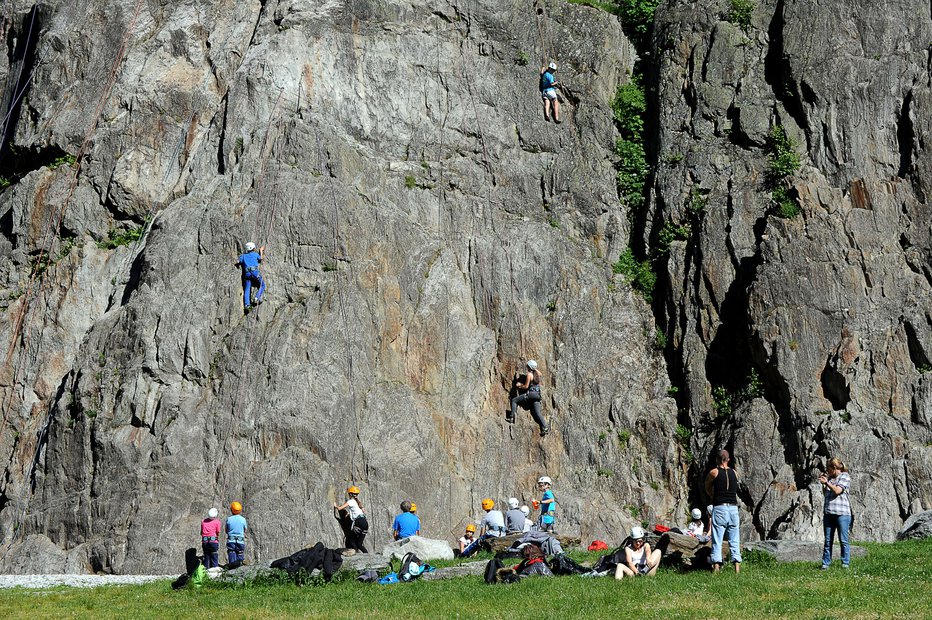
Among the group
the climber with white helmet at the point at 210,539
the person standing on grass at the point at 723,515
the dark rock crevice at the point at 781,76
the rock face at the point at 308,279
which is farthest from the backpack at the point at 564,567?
the dark rock crevice at the point at 781,76

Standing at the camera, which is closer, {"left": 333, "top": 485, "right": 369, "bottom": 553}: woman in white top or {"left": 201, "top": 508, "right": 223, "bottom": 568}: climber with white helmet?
{"left": 201, "top": 508, "right": 223, "bottom": 568}: climber with white helmet

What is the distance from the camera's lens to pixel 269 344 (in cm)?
2864

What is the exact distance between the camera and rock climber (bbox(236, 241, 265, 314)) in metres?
29.1

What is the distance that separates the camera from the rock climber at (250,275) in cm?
2911

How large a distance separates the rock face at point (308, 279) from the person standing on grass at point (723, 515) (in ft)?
33.3

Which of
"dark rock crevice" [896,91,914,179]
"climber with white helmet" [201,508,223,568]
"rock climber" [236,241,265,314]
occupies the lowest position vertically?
"climber with white helmet" [201,508,223,568]

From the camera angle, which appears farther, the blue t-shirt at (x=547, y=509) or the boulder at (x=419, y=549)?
the blue t-shirt at (x=547, y=509)

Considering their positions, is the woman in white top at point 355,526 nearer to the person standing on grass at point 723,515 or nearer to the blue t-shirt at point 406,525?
the blue t-shirt at point 406,525

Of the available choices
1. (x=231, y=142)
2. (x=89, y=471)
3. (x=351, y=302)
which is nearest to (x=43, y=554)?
(x=89, y=471)

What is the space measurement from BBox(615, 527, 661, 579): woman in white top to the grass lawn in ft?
0.89

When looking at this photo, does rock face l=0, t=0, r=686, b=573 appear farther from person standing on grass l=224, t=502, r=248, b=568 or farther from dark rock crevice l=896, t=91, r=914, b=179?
dark rock crevice l=896, t=91, r=914, b=179

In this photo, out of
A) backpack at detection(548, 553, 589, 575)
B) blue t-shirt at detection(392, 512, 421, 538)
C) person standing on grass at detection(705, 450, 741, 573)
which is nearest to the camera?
person standing on grass at detection(705, 450, 741, 573)

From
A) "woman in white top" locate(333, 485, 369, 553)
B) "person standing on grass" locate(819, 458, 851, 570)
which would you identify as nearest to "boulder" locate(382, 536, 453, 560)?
"woman in white top" locate(333, 485, 369, 553)

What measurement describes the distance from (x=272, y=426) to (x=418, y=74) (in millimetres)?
13772
